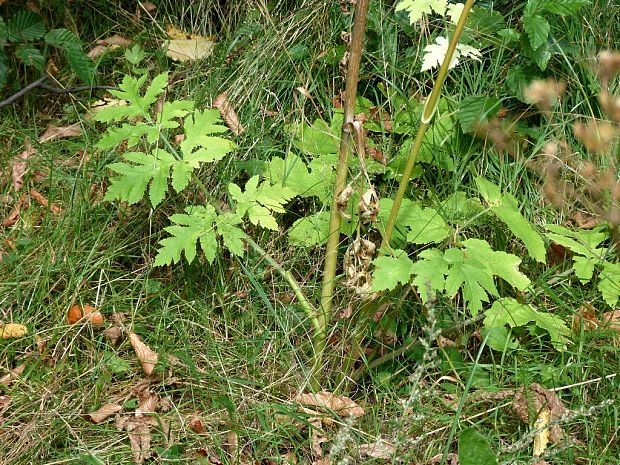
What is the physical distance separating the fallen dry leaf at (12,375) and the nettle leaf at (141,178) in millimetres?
583

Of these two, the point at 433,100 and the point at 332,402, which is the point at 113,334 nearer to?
the point at 332,402

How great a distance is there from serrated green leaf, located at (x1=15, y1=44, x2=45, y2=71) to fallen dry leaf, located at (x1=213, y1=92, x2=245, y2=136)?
2.50ft

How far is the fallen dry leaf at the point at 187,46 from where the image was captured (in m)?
3.34

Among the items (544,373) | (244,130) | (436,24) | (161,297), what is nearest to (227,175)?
(244,130)

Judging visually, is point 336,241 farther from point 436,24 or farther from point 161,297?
point 436,24

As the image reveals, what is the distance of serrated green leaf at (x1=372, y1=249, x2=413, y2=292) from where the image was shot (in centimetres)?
210

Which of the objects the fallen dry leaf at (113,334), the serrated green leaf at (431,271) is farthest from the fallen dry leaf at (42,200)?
the serrated green leaf at (431,271)

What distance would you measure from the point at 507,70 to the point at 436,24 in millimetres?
355

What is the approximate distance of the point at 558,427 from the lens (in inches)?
82.4

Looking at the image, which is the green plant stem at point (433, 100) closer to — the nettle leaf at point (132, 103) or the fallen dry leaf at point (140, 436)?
the fallen dry leaf at point (140, 436)

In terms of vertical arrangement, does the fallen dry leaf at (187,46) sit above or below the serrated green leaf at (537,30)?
below

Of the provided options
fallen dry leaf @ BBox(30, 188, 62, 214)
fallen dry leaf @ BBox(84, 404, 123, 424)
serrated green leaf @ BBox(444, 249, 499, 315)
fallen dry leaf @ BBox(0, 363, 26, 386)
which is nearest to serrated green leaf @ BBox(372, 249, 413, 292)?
serrated green leaf @ BBox(444, 249, 499, 315)

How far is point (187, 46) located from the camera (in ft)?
11.1

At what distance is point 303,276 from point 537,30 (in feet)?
3.79
